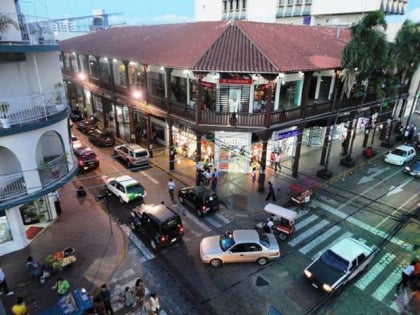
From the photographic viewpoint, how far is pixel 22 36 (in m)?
13.7

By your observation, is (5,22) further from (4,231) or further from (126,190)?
(126,190)

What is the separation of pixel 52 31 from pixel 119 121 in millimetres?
20356

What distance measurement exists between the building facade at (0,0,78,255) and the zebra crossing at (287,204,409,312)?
13.1 meters

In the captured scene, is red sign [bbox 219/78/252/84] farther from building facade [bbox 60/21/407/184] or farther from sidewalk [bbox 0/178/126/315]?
sidewalk [bbox 0/178/126/315]

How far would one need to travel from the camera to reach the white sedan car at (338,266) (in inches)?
504

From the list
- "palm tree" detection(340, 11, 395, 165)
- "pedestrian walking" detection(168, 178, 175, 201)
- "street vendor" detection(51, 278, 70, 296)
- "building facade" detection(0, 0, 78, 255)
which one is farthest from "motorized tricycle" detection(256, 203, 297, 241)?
"palm tree" detection(340, 11, 395, 165)

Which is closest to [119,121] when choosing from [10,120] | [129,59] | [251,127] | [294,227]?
[129,59]

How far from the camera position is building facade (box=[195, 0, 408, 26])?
40.5 metres

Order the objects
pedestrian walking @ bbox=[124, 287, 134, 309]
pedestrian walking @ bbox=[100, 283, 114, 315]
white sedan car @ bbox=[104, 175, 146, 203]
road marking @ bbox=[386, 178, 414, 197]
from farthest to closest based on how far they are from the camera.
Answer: road marking @ bbox=[386, 178, 414, 197] < white sedan car @ bbox=[104, 175, 146, 203] < pedestrian walking @ bbox=[124, 287, 134, 309] < pedestrian walking @ bbox=[100, 283, 114, 315]

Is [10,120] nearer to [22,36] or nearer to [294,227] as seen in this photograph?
[22,36]

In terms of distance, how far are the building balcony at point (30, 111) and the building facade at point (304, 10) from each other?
37.0 metres

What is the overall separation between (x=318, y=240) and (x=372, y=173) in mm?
12023

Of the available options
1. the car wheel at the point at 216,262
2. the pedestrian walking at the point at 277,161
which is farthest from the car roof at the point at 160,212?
the pedestrian walking at the point at 277,161

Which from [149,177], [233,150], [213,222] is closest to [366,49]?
[233,150]
